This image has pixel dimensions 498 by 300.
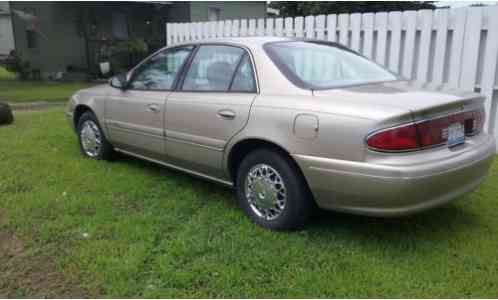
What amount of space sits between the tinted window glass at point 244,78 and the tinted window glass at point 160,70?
0.80 m

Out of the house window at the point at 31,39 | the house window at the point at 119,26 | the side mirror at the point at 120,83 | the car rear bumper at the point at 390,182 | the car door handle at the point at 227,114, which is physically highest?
the house window at the point at 119,26

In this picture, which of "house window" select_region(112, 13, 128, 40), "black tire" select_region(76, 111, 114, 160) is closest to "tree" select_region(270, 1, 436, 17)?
"house window" select_region(112, 13, 128, 40)

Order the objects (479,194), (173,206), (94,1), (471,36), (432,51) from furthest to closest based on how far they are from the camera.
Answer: (94,1) → (432,51) → (471,36) → (479,194) → (173,206)

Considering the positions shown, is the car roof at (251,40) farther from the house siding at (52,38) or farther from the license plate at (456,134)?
the house siding at (52,38)

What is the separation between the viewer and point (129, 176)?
16.4 feet

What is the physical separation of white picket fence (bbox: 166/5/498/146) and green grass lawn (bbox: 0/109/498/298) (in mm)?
1914

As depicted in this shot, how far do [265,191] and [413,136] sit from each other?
1222mm

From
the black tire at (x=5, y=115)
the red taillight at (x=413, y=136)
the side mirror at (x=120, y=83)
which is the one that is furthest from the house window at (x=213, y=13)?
the red taillight at (x=413, y=136)

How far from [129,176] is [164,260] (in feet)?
6.88

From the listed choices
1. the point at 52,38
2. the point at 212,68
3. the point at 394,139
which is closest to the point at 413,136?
the point at 394,139

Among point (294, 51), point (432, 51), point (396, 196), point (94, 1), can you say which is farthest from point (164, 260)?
point (94, 1)

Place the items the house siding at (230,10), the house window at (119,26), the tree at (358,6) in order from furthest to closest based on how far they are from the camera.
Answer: the house window at (119,26), the house siding at (230,10), the tree at (358,6)

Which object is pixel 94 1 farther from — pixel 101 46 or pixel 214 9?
pixel 214 9

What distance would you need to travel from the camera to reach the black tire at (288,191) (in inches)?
132
